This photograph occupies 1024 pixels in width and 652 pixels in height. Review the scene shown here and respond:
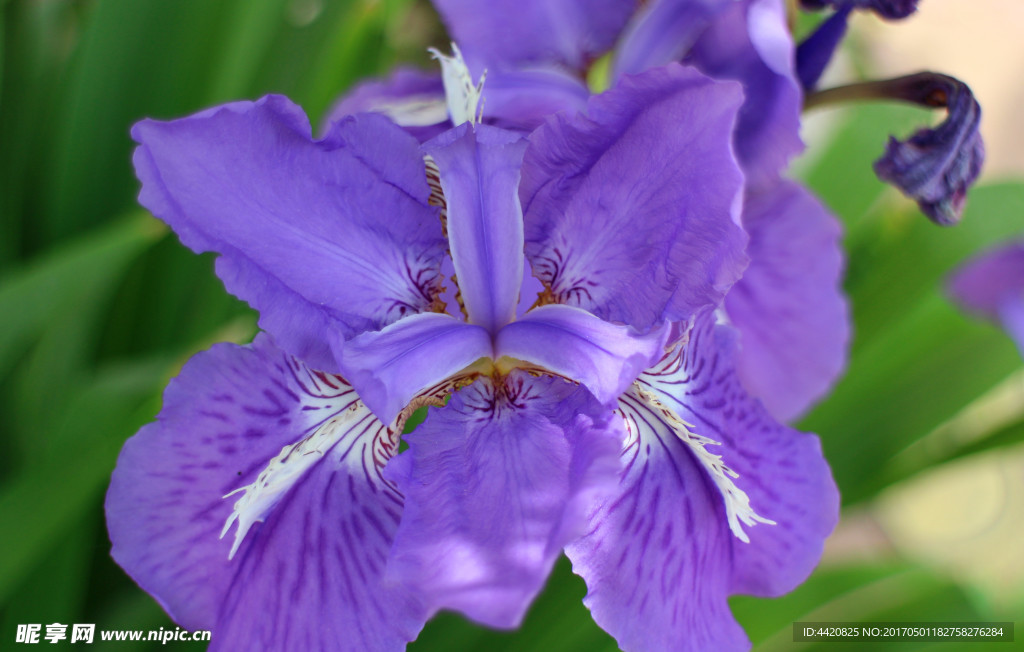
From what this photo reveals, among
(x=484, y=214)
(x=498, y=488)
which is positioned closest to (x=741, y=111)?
(x=484, y=214)

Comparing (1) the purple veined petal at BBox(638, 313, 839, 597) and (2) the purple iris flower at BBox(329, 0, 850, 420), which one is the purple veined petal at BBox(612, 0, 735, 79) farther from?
(1) the purple veined petal at BBox(638, 313, 839, 597)

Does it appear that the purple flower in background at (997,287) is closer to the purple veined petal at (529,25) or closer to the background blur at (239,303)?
the background blur at (239,303)

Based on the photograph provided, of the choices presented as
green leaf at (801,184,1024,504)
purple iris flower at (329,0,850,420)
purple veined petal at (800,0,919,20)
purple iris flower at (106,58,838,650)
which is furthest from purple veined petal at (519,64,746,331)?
green leaf at (801,184,1024,504)

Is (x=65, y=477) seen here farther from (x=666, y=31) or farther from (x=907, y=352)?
(x=907, y=352)

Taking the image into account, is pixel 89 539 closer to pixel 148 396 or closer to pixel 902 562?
Answer: pixel 148 396

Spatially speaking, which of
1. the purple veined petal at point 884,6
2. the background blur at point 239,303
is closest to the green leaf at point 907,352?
the background blur at point 239,303

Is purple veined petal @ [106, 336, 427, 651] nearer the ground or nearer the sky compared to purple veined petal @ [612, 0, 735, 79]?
nearer the ground
